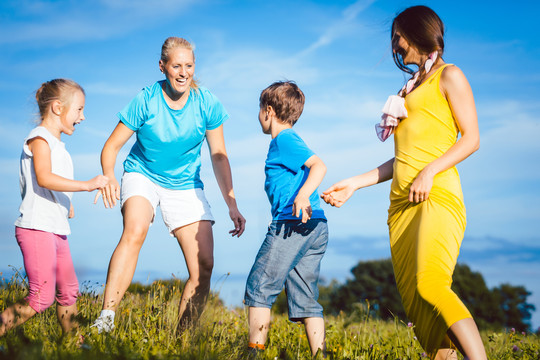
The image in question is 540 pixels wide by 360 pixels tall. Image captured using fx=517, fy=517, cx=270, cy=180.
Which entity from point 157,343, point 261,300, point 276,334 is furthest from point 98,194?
point 276,334

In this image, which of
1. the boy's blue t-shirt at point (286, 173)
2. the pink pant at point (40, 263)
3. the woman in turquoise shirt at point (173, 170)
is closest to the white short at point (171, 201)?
the woman in turquoise shirt at point (173, 170)

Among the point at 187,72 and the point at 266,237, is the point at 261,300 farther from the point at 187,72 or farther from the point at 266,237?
the point at 187,72

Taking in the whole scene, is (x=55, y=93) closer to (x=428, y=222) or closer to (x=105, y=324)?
(x=105, y=324)

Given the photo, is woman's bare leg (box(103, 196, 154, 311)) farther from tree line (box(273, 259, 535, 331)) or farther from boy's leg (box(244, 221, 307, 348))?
tree line (box(273, 259, 535, 331))

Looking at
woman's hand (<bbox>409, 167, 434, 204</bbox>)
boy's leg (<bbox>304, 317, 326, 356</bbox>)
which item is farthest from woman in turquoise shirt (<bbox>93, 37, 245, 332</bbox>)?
woman's hand (<bbox>409, 167, 434, 204</bbox>)

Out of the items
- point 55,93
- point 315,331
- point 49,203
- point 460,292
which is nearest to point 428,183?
point 315,331

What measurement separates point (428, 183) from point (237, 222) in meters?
2.16

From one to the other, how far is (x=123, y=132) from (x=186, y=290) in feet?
5.29

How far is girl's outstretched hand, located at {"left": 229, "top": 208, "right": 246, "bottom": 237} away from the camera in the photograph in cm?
478

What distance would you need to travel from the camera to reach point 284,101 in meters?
4.35

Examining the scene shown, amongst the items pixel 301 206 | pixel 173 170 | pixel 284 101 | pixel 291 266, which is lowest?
pixel 291 266

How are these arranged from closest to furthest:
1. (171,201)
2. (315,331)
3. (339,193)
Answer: (339,193) → (315,331) → (171,201)

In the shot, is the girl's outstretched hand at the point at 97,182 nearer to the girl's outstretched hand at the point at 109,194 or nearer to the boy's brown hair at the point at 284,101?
the girl's outstretched hand at the point at 109,194

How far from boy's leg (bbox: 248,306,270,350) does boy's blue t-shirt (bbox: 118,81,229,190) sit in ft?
4.91
